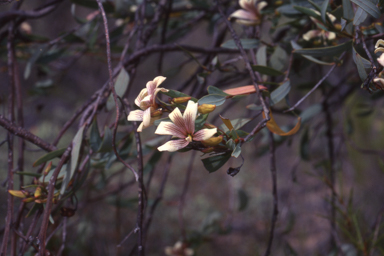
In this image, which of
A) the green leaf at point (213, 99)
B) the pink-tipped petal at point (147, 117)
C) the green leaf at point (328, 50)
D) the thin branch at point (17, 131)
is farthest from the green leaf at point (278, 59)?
the thin branch at point (17, 131)

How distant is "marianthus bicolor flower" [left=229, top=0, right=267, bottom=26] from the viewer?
0.61 metres

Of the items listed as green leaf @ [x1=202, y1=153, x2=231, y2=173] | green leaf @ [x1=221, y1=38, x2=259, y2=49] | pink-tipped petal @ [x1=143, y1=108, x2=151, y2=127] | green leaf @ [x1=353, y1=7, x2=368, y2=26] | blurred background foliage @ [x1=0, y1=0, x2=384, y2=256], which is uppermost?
green leaf @ [x1=353, y1=7, x2=368, y2=26]

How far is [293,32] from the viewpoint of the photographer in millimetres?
712

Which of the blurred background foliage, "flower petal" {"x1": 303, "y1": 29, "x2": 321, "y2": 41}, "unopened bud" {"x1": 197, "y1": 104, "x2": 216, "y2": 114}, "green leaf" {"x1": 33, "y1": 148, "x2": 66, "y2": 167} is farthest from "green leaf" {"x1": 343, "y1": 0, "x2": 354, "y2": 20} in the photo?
"green leaf" {"x1": 33, "y1": 148, "x2": 66, "y2": 167}

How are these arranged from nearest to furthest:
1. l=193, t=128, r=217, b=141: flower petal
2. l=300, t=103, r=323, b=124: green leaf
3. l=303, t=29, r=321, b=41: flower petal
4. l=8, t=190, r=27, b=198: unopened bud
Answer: l=193, t=128, r=217, b=141: flower petal
l=8, t=190, r=27, b=198: unopened bud
l=303, t=29, r=321, b=41: flower petal
l=300, t=103, r=323, b=124: green leaf

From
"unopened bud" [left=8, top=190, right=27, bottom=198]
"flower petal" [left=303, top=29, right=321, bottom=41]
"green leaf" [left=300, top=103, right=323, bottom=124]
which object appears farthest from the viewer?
"green leaf" [left=300, top=103, right=323, bottom=124]

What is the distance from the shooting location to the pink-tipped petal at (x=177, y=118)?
36cm

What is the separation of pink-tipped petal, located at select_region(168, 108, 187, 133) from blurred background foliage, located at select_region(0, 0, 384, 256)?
19cm

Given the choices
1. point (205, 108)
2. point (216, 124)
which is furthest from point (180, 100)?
point (216, 124)

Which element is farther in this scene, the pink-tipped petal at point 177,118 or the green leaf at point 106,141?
the green leaf at point 106,141

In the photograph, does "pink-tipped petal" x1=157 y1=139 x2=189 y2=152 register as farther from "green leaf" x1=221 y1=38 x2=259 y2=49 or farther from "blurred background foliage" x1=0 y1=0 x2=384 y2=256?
"green leaf" x1=221 y1=38 x2=259 y2=49

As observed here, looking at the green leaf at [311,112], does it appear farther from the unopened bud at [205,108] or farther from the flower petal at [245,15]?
the unopened bud at [205,108]

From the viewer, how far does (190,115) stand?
0.36 metres

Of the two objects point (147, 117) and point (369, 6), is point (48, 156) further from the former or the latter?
point (369, 6)
